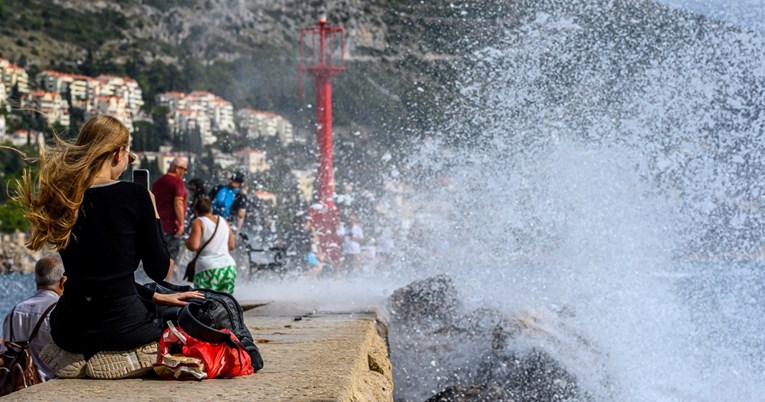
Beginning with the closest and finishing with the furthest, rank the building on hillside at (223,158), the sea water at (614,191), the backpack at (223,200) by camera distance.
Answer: the sea water at (614,191) < the backpack at (223,200) < the building on hillside at (223,158)

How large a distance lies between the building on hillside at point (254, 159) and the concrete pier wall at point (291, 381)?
6943cm

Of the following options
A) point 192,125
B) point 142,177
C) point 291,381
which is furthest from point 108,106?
point 291,381

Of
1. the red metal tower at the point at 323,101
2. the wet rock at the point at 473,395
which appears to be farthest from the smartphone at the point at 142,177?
the red metal tower at the point at 323,101

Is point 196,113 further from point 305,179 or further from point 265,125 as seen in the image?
point 305,179

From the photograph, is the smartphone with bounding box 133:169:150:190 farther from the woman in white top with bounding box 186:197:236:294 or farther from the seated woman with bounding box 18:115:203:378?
the woman in white top with bounding box 186:197:236:294

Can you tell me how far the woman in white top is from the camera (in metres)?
7.99

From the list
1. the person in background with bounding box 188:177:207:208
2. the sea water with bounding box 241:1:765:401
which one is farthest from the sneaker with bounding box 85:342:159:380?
the person in background with bounding box 188:177:207:208

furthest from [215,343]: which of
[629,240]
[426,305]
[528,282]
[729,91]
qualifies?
[729,91]

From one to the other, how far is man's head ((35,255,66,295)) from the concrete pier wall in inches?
41.8

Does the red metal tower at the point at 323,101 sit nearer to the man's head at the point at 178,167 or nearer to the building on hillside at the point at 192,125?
the man's head at the point at 178,167

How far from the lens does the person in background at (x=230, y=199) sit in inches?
469

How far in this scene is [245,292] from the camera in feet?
39.9

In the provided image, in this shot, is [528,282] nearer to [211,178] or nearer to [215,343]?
[215,343]

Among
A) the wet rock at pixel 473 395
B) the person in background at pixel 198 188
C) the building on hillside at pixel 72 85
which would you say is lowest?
the building on hillside at pixel 72 85
